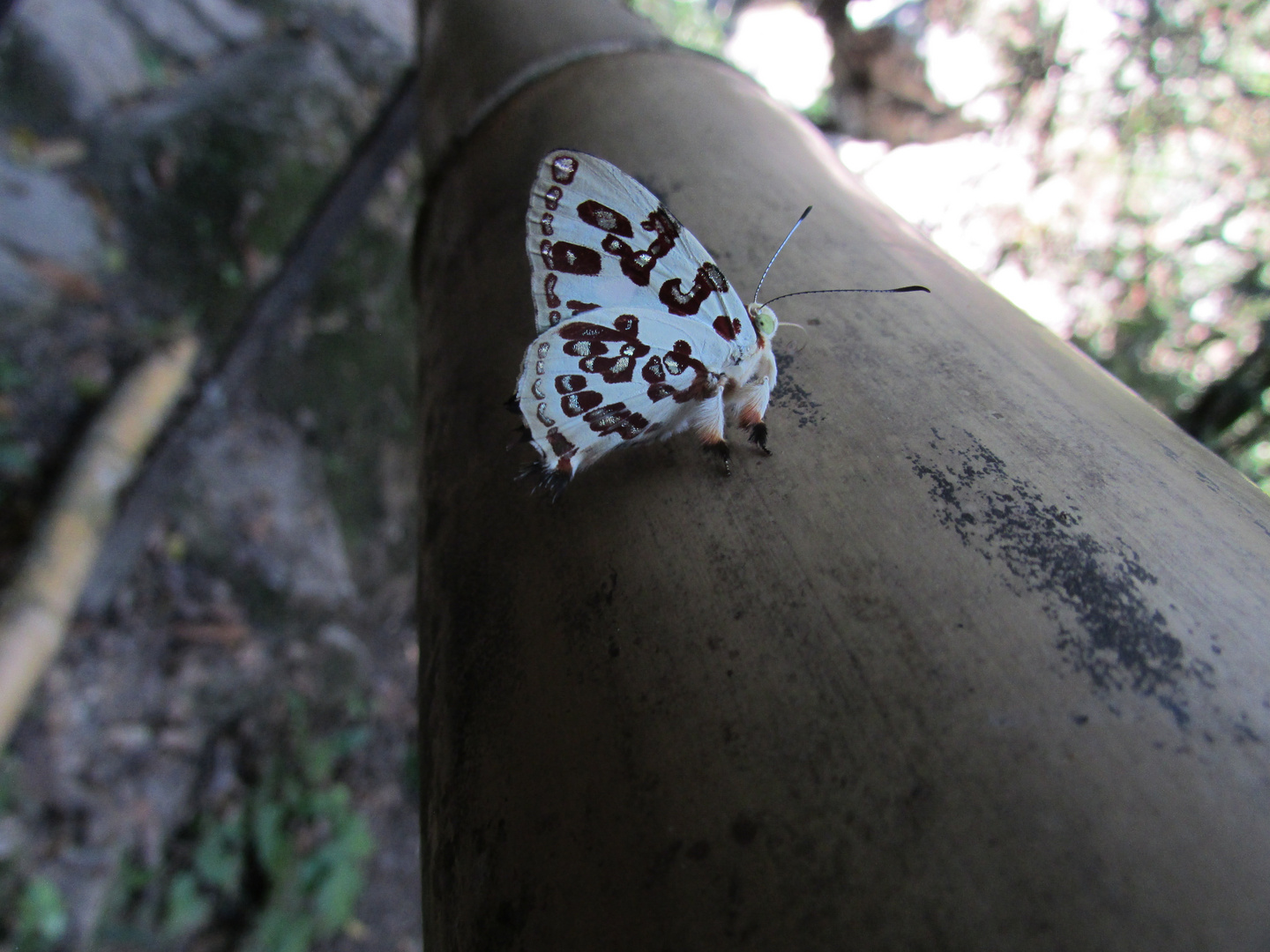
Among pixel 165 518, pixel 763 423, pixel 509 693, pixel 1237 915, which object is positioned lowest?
pixel 165 518

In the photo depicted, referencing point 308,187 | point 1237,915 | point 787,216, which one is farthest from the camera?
point 308,187

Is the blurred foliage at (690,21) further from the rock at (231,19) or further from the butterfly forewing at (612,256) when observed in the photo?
the butterfly forewing at (612,256)

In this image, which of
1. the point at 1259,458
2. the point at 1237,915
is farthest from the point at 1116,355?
the point at 1237,915

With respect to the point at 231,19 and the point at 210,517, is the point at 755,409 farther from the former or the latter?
the point at 231,19

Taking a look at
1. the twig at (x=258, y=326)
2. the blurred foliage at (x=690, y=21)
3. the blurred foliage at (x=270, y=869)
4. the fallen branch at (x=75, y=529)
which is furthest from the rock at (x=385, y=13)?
the blurred foliage at (x=270, y=869)

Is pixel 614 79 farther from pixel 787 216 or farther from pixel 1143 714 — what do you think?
pixel 1143 714

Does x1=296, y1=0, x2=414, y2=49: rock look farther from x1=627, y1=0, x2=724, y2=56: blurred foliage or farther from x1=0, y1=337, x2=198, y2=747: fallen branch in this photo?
x1=627, y1=0, x2=724, y2=56: blurred foliage

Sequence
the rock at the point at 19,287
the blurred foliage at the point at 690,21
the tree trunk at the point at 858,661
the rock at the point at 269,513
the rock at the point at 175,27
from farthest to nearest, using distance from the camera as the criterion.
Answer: the blurred foliage at the point at 690,21
the rock at the point at 175,27
the rock at the point at 269,513
the rock at the point at 19,287
the tree trunk at the point at 858,661
